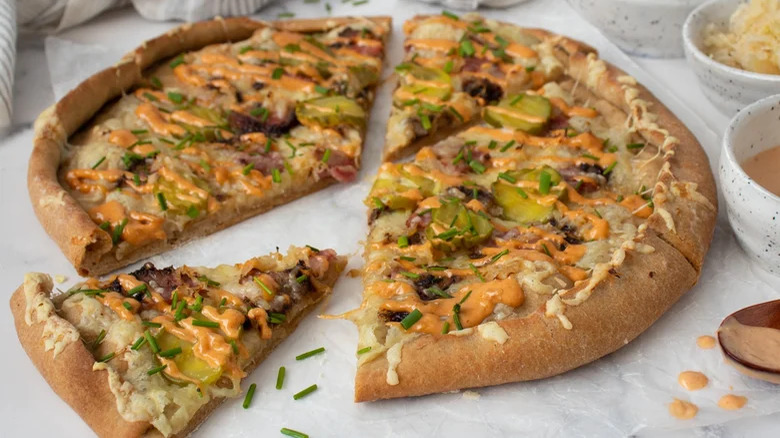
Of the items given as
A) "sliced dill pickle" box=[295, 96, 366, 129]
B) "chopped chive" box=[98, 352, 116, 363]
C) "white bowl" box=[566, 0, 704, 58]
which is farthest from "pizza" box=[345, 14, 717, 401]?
"chopped chive" box=[98, 352, 116, 363]

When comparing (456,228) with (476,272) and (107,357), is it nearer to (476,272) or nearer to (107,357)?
(476,272)

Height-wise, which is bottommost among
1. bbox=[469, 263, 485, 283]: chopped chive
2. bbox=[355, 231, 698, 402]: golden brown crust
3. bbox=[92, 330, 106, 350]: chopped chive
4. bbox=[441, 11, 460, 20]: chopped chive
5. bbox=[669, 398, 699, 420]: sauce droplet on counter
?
bbox=[669, 398, 699, 420]: sauce droplet on counter

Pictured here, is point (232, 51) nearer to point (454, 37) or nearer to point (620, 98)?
point (454, 37)

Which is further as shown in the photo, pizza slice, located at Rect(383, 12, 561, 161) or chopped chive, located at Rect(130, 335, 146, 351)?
pizza slice, located at Rect(383, 12, 561, 161)

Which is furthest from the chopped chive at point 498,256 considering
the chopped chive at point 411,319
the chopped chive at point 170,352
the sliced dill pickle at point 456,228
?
the chopped chive at point 170,352

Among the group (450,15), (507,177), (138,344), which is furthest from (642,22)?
(138,344)

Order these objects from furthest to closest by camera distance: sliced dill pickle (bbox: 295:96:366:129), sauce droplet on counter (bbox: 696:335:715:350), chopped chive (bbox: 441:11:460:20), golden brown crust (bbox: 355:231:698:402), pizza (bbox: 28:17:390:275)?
1. chopped chive (bbox: 441:11:460:20)
2. sliced dill pickle (bbox: 295:96:366:129)
3. pizza (bbox: 28:17:390:275)
4. sauce droplet on counter (bbox: 696:335:715:350)
5. golden brown crust (bbox: 355:231:698:402)

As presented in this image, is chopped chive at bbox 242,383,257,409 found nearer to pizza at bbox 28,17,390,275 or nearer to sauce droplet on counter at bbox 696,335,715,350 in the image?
pizza at bbox 28,17,390,275

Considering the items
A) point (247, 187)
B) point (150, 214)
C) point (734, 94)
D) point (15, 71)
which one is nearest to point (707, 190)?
point (734, 94)
